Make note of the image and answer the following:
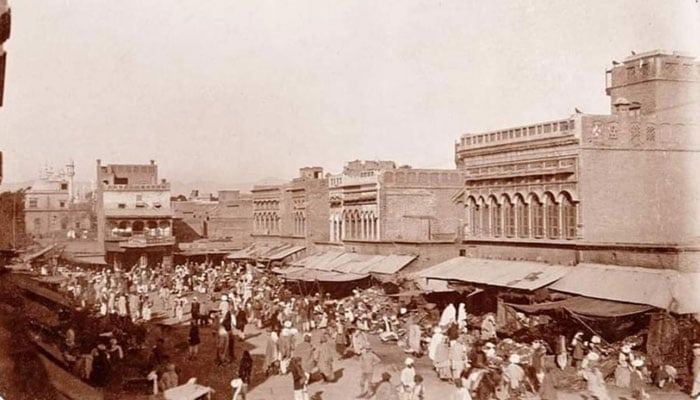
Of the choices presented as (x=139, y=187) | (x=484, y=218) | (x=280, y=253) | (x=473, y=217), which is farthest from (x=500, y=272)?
(x=139, y=187)

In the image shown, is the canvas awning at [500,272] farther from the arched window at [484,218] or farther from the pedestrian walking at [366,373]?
the pedestrian walking at [366,373]

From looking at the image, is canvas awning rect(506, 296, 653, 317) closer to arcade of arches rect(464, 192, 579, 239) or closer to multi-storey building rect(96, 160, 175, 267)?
arcade of arches rect(464, 192, 579, 239)

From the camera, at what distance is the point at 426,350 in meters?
14.4

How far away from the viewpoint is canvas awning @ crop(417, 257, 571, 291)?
1474 centimetres

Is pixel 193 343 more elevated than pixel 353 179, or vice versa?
pixel 353 179

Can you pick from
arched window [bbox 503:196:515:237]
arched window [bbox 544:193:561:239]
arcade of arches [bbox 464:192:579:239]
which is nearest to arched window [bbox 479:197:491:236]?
arcade of arches [bbox 464:192:579:239]

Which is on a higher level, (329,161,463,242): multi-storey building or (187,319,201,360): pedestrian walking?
(329,161,463,242): multi-storey building

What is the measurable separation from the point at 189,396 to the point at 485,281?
7671 millimetres

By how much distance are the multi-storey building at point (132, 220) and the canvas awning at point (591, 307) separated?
31.6 feet

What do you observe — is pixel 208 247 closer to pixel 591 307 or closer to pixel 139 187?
pixel 139 187

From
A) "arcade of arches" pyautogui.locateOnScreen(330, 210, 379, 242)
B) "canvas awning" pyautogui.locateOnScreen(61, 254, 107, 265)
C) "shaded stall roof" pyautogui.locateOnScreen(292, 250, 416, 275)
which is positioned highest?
"arcade of arches" pyautogui.locateOnScreen(330, 210, 379, 242)

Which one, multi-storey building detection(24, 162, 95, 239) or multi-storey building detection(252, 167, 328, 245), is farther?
multi-storey building detection(252, 167, 328, 245)

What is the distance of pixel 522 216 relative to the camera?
17.1m

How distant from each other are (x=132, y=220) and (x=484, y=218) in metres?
10.1
